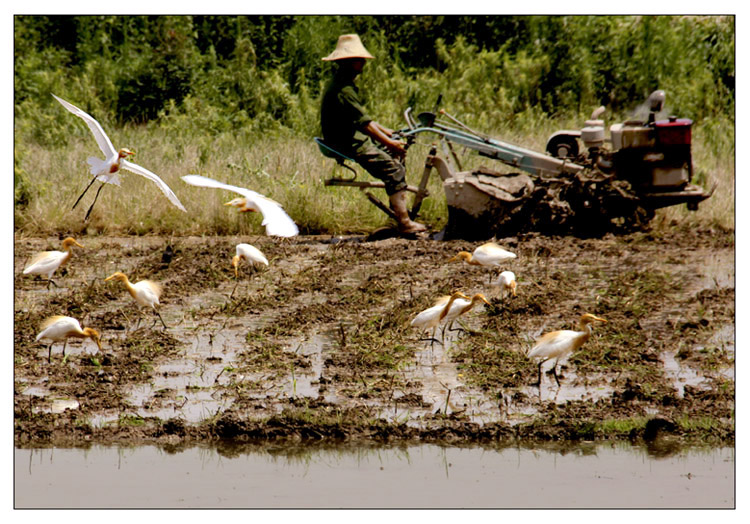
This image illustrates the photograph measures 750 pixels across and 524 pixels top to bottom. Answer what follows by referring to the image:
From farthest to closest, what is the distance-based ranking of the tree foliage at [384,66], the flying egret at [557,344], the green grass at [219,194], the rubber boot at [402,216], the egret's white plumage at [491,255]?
the tree foliage at [384,66] → the green grass at [219,194] → the rubber boot at [402,216] → the egret's white plumage at [491,255] → the flying egret at [557,344]

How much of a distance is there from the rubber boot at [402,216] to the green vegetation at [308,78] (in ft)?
6.81

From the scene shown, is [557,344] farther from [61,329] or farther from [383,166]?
[383,166]

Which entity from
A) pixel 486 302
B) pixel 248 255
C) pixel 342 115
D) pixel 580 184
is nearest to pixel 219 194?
pixel 342 115

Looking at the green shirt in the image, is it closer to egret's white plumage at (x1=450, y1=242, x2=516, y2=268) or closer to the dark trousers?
the dark trousers

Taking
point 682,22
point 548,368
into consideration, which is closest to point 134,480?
point 548,368

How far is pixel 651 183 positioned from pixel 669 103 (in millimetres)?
6534

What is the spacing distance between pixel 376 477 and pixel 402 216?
18.4ft

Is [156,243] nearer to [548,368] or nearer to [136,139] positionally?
[136,139]

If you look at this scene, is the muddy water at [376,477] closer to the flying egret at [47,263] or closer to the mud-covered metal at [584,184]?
the flying egret at [47,263]

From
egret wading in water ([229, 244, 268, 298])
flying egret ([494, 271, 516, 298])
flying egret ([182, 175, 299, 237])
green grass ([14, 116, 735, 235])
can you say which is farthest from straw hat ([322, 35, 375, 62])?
flying egret ([494, 271, 516, 298])

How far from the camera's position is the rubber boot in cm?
986

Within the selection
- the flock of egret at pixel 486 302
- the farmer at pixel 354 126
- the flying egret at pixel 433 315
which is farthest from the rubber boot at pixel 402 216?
the flying egret at pixel 433 315

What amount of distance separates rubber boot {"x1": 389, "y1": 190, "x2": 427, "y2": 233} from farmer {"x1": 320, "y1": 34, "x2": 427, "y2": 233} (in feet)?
0.03

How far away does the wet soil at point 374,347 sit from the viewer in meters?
5.14
